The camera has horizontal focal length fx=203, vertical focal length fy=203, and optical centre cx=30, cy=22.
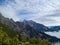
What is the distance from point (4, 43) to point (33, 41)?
7004 cm

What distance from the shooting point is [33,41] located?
529 ft

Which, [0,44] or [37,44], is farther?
[37,44]

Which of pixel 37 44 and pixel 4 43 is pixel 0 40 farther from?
pixel 37 44

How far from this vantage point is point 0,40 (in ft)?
301

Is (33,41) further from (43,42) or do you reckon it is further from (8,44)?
(8,44)

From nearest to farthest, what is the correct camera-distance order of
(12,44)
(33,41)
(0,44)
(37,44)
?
1. (0,44)
2. (12,44)
3. (37,44)
4. (33,41)

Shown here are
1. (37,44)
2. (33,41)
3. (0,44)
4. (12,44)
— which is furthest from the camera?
(33,41)

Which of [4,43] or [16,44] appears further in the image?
[16,44]

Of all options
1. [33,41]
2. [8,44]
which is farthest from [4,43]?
[33,41]

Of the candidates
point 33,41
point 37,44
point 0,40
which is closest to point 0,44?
point 0,40

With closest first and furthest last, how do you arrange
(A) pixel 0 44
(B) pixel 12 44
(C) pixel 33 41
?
(A) pixel 0 44
(B) pixel 12 44
(C) pixel 33 41

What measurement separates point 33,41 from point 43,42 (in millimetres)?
9055

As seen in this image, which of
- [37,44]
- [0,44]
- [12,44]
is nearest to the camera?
[0,44]

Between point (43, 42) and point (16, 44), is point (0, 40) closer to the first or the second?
point (16, 44)
